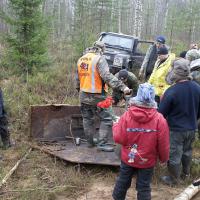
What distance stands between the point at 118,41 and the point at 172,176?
902cm

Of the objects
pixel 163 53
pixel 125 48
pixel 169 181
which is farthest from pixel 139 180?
pixel 125 48

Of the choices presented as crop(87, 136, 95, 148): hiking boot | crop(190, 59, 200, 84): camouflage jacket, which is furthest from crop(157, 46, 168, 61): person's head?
crop(87, 136, 95, 148): hiking boot

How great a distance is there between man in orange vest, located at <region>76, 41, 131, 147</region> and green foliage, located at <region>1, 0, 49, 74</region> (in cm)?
510

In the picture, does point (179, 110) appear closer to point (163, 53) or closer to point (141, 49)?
point (163, 53)

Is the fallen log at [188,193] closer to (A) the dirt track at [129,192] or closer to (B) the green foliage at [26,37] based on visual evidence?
(A) the dirt track at [129,192]

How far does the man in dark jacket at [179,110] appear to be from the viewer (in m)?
5.38

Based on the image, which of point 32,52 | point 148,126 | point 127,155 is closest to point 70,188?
point 127,155

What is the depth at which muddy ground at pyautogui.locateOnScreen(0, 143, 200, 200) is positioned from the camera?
5.27 m

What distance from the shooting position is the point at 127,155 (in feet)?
14.8

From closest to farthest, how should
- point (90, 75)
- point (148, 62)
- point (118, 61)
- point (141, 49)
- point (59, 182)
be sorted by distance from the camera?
1. point (59, 182)
2. point (90, 75)
3. point (148, 62)
4. point (118, 61)
5. point (141, 49)

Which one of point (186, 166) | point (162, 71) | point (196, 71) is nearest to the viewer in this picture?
point (186, 166)

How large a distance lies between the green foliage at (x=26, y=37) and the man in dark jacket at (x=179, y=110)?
6.89 m

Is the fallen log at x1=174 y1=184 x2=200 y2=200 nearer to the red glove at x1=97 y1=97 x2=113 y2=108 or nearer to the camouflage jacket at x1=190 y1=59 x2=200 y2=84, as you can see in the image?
the red glove at x1=97 y1=97 x2=113 y2=108

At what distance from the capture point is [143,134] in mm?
4367
